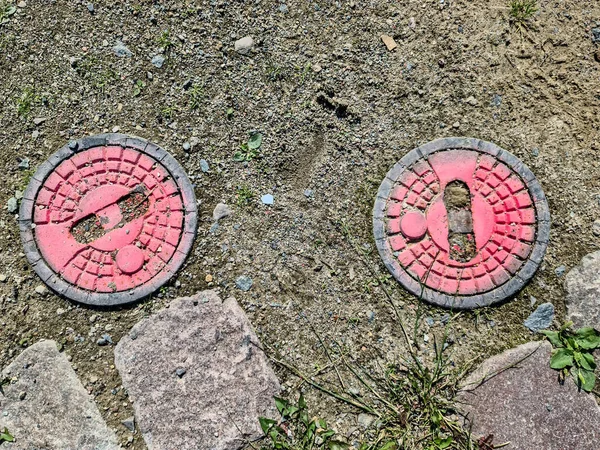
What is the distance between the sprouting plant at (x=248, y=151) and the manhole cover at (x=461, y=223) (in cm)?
75

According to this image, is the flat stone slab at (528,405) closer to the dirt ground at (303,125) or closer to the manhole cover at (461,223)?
the dirt ground at (303,125)

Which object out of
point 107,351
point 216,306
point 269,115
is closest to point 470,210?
point 269,115

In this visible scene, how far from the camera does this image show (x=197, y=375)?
2953 millimetres

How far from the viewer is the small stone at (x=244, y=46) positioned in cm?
320

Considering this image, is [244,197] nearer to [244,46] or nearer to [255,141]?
[255,141]

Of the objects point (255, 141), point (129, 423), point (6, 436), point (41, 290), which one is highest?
point (255, 141)

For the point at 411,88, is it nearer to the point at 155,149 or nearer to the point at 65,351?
the point at 155,149

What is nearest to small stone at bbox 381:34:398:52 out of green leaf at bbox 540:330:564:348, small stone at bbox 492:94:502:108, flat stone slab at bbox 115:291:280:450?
small stone at bbox 492:94:502:108

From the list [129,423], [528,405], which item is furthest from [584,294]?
[129,423]

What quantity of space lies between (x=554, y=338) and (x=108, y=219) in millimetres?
2542

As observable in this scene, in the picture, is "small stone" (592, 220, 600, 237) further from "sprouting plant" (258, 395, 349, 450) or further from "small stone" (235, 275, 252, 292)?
"small stone" (235, 275, 252, 292)

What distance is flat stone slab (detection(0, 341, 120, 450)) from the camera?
9.55ft

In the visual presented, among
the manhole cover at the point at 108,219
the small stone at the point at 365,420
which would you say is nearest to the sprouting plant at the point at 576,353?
the small stone at the point at 365,420

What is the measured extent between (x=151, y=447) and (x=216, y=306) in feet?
2.68
